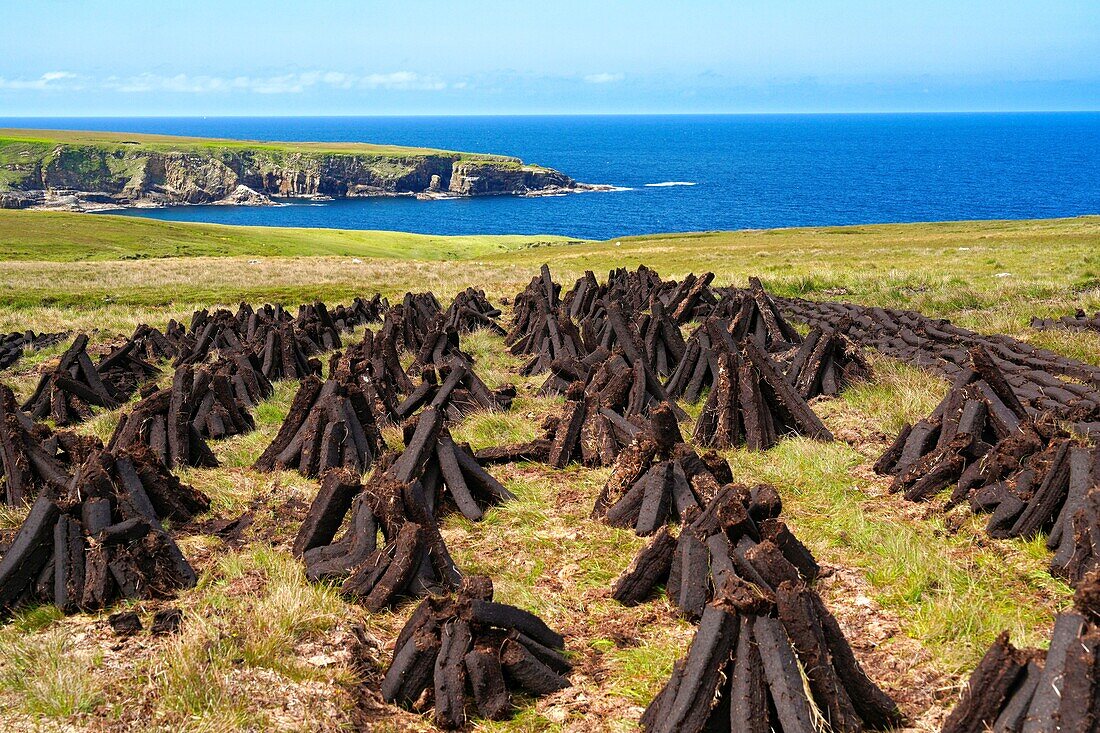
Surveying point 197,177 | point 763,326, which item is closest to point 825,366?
point 763,326

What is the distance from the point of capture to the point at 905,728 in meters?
5.09

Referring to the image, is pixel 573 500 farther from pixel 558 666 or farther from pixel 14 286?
pixel 14 286

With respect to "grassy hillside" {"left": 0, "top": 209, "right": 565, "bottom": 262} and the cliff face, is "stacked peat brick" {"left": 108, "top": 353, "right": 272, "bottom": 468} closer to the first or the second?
"grassy hillside" {"left": 0, "top": 209, "right": 565, "bottom": 262}

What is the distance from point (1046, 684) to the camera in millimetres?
4281

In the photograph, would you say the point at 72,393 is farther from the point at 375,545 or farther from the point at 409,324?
the point at 375,545

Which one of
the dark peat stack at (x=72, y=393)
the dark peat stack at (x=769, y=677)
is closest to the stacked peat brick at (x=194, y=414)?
the dark peat stack at (x=72, y=393)

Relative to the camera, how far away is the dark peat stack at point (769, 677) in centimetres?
471

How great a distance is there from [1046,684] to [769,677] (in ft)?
4.50

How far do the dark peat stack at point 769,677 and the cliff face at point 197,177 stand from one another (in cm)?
18007

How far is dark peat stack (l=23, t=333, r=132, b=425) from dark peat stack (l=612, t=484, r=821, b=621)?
1171 centimetres

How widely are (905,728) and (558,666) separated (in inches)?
88.4

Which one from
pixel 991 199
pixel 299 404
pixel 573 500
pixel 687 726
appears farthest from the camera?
pixel 991 199

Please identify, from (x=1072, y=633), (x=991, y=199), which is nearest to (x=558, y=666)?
(x=1072, y=633)

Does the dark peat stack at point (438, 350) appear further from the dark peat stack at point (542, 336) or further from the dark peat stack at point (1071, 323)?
the dark peat stack at point (1071, 323)
